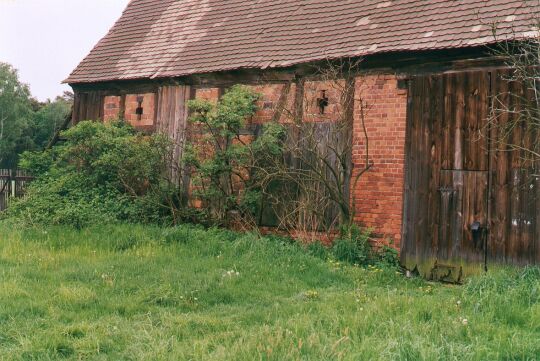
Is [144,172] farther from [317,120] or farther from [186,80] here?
[317,120]

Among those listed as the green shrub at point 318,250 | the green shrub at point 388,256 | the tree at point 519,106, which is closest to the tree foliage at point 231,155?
the green shrub at point 318,250

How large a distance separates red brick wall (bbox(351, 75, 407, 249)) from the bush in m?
4.08

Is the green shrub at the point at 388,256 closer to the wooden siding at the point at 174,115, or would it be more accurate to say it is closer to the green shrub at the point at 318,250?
the green shrub at the point at 318,250

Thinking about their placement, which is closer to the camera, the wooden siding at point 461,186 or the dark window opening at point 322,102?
the wooden siding at point 461,186

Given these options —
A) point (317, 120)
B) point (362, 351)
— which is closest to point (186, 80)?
point (317, 120)

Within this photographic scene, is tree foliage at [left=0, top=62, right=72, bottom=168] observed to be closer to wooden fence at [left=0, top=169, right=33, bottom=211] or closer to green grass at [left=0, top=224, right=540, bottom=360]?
wooden fence at [left=0, top=169, right=33, bottom=211]

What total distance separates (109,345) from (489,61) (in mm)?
6910

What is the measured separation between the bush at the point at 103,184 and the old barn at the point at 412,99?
1361 millimetres

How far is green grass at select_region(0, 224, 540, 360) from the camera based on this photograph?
4.97m

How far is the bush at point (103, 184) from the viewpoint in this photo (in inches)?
483

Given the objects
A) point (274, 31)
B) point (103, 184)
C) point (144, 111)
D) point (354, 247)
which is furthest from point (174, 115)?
point (354, 247)

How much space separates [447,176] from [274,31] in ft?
17.1

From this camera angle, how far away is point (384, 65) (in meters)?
10.6

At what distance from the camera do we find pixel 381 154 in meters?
10.5
